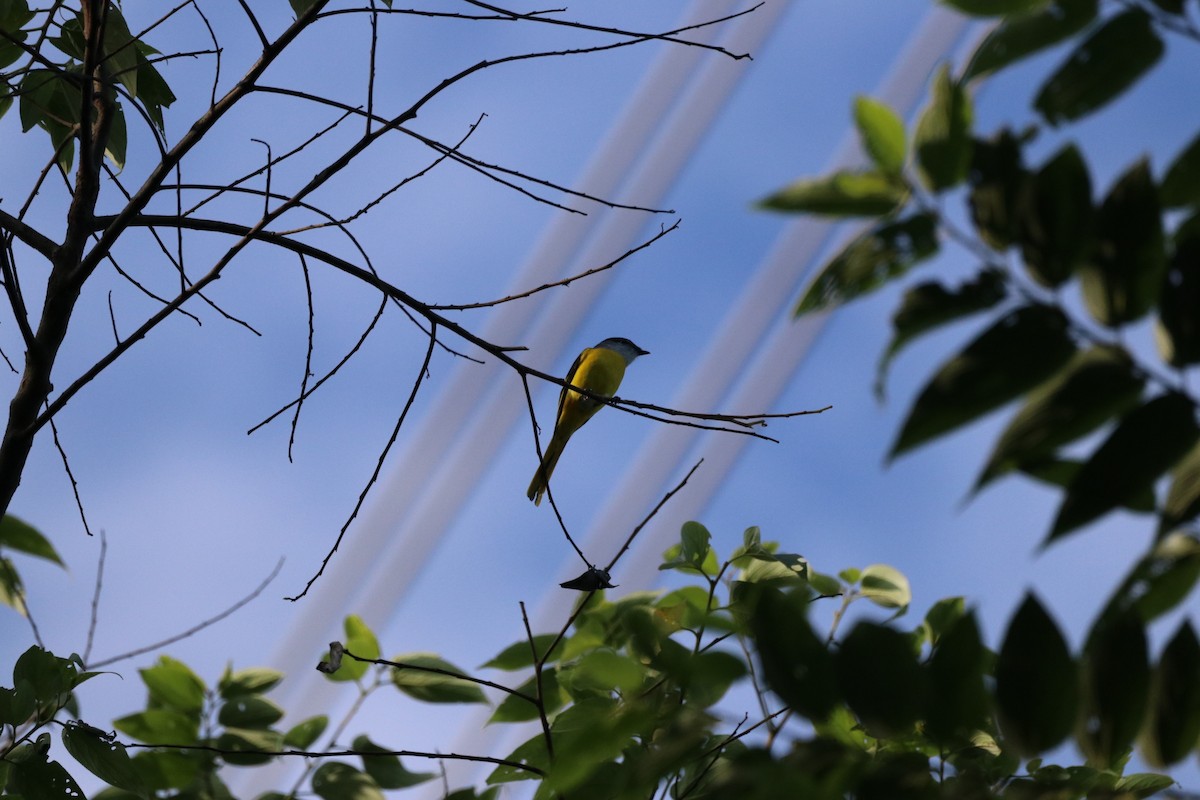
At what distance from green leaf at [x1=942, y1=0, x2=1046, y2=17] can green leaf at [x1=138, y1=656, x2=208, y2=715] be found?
47.0 inches

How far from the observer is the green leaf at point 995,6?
1.39ft

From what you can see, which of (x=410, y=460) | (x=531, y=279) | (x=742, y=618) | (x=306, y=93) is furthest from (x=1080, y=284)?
(x=410, y=460)

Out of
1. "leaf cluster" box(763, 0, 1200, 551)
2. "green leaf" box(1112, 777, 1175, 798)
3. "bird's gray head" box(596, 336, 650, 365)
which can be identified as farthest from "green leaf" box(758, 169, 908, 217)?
"bird's gray head" box(596, 336, 650, 365)

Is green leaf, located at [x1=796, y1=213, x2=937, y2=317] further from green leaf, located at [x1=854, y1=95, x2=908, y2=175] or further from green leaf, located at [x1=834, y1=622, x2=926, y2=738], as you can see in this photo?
green leaf, located at [x1=834, y1=622, x2=926, y2=738]

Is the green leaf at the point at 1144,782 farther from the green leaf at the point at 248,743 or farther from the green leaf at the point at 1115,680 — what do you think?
the green leaf at the point at 248,743

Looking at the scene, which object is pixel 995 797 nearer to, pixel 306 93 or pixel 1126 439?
pixel 1126 439

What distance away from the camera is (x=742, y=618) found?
898mm

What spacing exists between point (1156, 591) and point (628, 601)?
77cm

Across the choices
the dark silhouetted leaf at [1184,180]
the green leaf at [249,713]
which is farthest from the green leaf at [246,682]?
the dark silhouetted leaf at [1184,180]

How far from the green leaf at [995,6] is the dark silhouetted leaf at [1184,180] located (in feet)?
0.28

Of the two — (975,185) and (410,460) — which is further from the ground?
(410,460)

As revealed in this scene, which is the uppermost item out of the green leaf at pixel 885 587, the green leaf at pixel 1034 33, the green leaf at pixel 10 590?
the green leaf at pixel 10 590

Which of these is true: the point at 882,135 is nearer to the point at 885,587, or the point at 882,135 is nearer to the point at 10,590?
the point at 885,587

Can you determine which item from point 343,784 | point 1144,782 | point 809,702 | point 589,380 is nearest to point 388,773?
point 343,784
